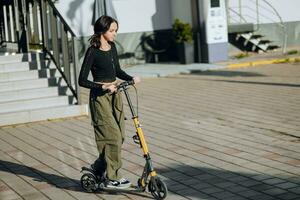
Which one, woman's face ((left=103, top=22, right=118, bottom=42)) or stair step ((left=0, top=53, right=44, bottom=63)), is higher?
woman's face ((left=103, top=22, right=118, bottom=42))

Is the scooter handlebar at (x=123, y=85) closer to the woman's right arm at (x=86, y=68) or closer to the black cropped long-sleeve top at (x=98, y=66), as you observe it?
the black cropped long-sleeve top at (x=98, y=66)

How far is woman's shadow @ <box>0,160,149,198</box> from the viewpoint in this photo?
6086mm

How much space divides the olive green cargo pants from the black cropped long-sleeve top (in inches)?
7.4

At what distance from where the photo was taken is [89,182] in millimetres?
5777

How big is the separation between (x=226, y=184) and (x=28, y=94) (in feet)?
18.4

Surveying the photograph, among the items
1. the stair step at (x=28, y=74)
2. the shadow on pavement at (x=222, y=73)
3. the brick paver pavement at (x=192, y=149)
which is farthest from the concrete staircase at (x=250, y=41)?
the stair step at (x=28, y=74)

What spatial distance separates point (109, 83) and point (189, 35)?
12.5 metres

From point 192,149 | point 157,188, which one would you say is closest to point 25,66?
point 192,149

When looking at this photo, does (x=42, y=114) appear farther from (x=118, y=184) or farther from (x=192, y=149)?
(x=118, y=184)

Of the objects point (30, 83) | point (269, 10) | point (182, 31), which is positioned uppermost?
point (269, 10)

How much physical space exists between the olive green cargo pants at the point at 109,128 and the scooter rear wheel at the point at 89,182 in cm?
25

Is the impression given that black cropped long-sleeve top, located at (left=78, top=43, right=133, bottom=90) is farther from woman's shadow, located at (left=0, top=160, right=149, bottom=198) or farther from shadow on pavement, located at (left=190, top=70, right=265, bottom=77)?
shadow on pavement, located at (left=190, top=70, right=265, bottom=77)

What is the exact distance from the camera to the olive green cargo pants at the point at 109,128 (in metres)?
5.49

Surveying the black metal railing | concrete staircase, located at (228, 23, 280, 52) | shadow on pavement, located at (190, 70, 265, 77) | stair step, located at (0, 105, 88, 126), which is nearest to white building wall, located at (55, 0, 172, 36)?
concrete staircase, located at (228, 23, 280, 52)
